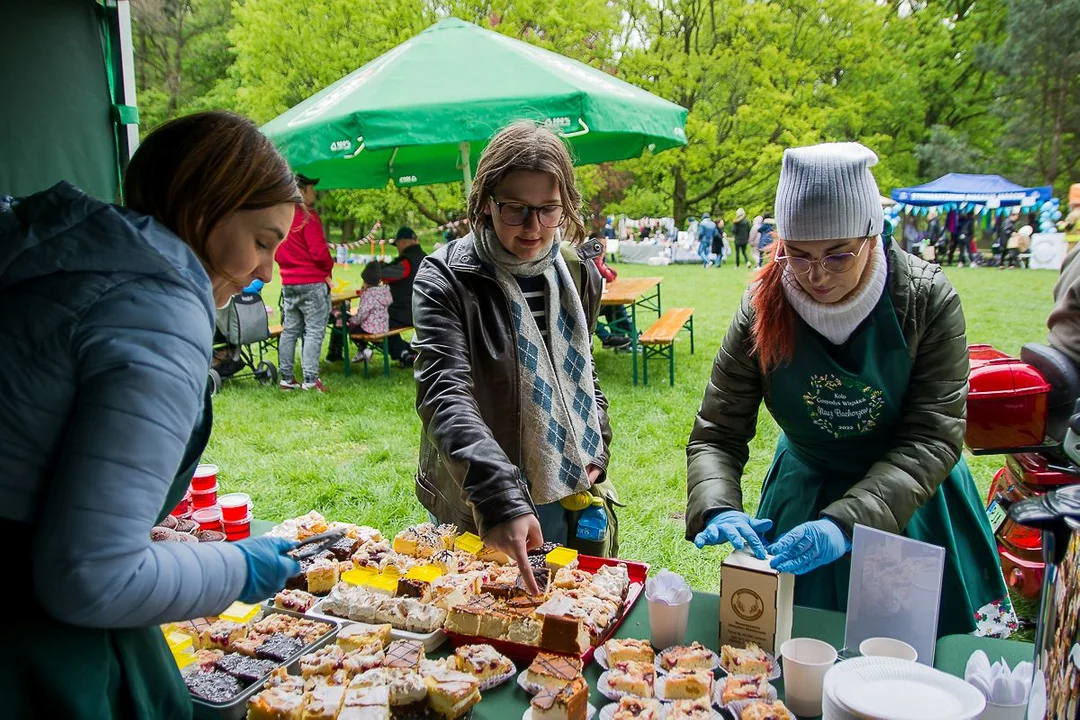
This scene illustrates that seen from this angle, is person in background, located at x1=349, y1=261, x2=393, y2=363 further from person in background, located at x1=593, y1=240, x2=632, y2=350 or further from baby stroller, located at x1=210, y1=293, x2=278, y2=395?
person in background, located at x1=593, y1=240, x2=632, y2=350

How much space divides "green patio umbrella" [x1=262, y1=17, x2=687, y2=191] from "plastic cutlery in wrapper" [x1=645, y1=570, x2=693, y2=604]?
145 inches

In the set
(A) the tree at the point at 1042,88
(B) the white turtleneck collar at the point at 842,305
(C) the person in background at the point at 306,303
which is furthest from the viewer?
(A) the tree at the point at 1042,88

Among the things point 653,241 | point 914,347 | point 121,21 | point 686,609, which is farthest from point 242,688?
point 653,241

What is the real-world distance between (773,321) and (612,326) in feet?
23.3

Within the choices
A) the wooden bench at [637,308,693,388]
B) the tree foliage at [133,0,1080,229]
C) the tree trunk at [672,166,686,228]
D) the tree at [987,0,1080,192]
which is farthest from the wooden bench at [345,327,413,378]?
the tree at [987,0,1080,192]

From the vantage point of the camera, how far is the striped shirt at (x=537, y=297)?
7.31 ft

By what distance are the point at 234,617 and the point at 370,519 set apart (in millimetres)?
2720

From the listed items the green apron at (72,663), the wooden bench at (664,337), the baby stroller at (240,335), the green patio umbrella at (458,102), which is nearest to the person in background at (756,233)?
the wooden bench at (664,337)

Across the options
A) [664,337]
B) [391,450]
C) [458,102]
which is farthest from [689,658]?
[664,337]

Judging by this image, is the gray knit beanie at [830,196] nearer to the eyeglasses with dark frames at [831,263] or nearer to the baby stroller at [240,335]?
the eyeglasses with dark frames at [831,263]

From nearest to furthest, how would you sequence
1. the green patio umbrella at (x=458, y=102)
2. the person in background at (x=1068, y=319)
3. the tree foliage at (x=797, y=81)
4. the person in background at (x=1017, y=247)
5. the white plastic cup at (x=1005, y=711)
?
1. the white plastic cup at (x=1005, y=711)
2. the person in background at (x=1068, y=319)
3. the green patio umbrella at (x=458, y=102)
4. the person in background at (x=1017, y=247)
5. the tree foliage at (x=797, y=81)

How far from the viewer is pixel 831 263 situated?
1.82 metres

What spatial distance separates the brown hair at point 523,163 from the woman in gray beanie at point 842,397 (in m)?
0.53

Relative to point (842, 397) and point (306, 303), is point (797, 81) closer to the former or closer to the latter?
point (306, 303)
